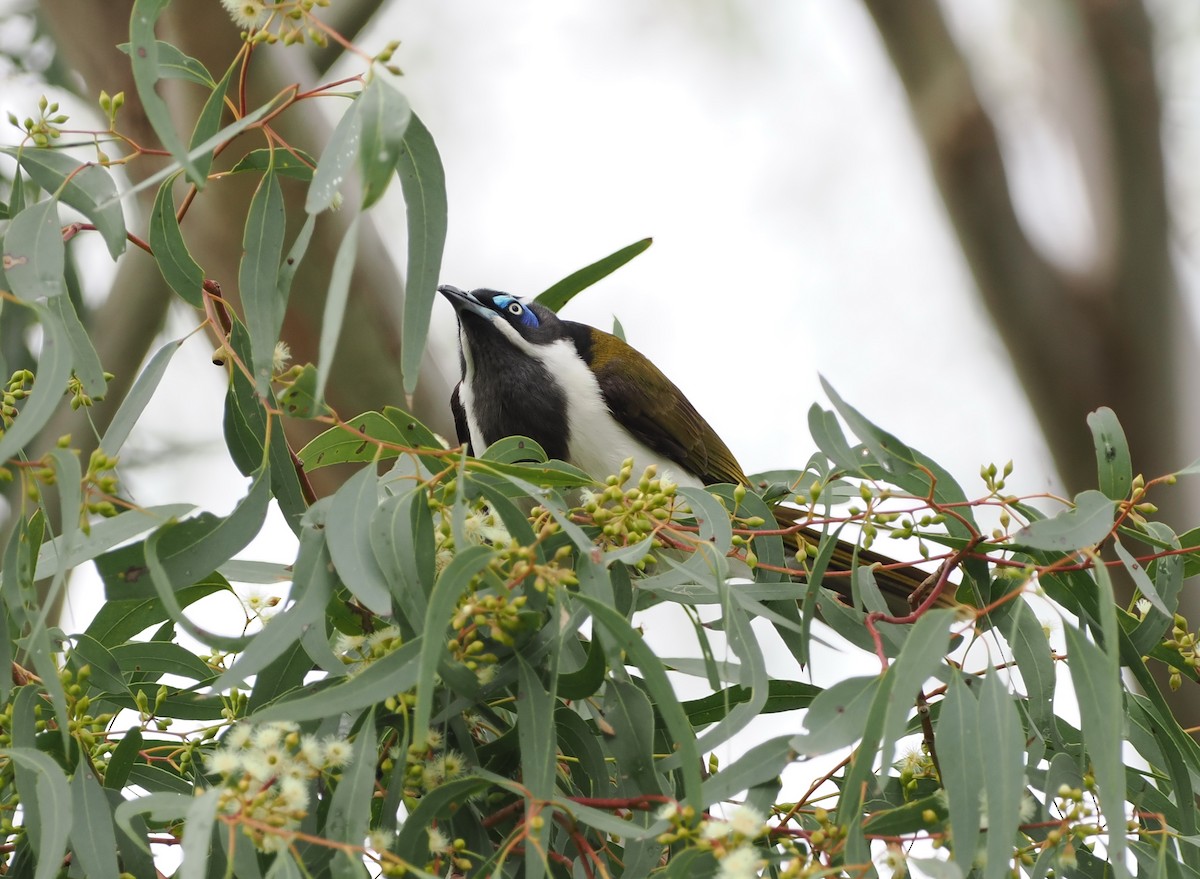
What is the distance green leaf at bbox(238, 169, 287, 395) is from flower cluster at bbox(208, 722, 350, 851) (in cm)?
33

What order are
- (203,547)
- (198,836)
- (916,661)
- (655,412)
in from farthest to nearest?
1. (655,412)
2. (203,547)
3. (916,661)
4. (198,836)

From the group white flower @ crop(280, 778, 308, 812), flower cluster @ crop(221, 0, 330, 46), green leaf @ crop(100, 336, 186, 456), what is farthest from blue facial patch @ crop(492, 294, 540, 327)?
white flower @ crop(280, 778, 308, 812)

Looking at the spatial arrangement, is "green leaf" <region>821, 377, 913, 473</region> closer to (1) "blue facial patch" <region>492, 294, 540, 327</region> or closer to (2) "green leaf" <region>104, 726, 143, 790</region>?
(2) "green leaf" <region>104, 726, 143, 790</region>

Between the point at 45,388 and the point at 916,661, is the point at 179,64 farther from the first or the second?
the point at 916,661

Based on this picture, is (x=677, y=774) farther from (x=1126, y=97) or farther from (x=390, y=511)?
(x=1126, y=97)

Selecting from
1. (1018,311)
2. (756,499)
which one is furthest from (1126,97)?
(756,499)

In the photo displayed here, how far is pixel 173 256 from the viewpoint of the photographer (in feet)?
4.70

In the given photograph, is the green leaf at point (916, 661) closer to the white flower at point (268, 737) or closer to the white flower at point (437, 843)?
the white flower at point (437, 843)

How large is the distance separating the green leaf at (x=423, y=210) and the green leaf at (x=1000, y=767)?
2.07 feet

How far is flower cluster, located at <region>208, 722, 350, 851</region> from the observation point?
1013 millimetres

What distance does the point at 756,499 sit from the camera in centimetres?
164

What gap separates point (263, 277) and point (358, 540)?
321 mm

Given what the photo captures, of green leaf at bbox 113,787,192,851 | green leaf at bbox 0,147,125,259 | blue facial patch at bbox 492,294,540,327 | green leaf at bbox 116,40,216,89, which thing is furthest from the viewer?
blue facial patch at bbox 492,294,540,327

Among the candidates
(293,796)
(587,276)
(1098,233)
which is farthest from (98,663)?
(1098,233)
